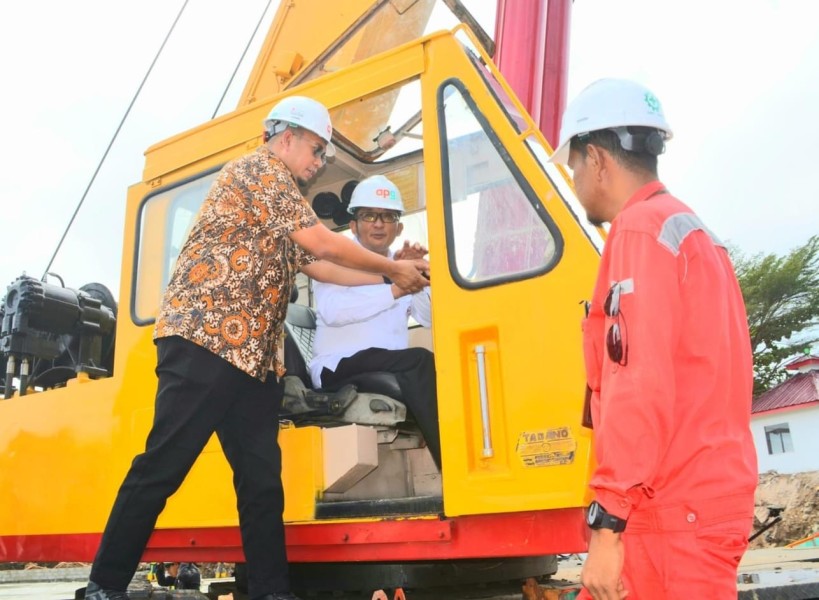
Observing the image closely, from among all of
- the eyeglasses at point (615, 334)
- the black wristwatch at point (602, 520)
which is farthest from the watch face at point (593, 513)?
the eyeglasses at point (615, 334)

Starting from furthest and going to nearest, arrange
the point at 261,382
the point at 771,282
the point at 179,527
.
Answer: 1. the point at 771,282
2. the point at 179,527
3. the point at 261,382

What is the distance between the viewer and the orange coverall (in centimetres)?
139

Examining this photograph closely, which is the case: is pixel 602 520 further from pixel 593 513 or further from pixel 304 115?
pixel 304 115

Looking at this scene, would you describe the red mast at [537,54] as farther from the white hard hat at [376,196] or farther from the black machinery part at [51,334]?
the black machinery part at [51,334]

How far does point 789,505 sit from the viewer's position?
698 inches

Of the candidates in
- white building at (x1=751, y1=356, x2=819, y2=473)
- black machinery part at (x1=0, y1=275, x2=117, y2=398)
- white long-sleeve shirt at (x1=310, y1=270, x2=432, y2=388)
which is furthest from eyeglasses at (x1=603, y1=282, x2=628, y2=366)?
white building at (x1=751, y1=356, x2=819, y2=473)

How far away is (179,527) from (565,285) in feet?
5.71

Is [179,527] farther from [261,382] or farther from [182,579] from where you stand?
[182,579]

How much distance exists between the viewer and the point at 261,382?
2838mm

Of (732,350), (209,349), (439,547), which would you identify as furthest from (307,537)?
(732,350)

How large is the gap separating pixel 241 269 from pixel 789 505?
18048 mm

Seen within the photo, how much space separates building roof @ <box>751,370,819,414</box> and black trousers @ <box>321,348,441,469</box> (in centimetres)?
2505

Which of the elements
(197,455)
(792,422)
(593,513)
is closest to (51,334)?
(197,455)

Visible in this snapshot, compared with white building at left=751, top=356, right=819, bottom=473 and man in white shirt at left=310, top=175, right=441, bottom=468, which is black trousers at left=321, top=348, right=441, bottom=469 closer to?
man in white shirt at left=310, top=175, right=441, bottom=468
